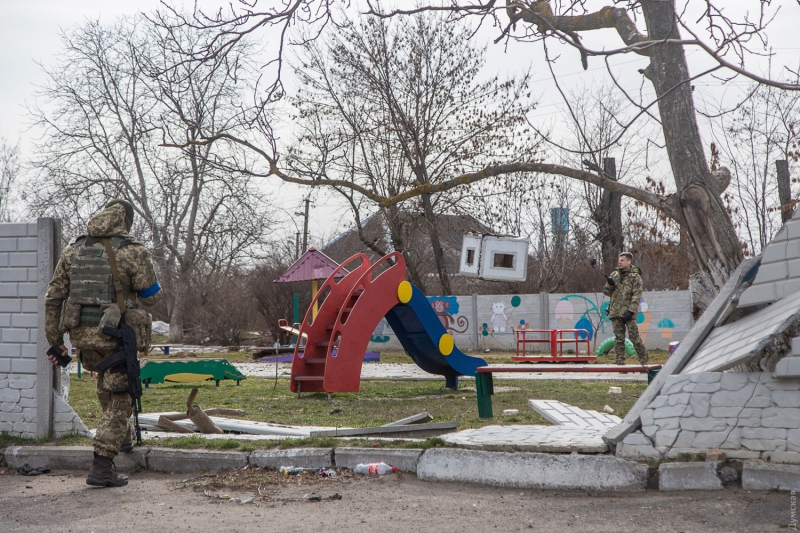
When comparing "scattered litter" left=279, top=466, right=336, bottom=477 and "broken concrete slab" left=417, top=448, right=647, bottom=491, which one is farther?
"scattered litter" left=279, top=466, right=336, bottom=477

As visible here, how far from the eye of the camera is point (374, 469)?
4680 millimetres

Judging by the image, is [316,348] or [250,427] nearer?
[250,427]

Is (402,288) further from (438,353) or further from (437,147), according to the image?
(437,147)

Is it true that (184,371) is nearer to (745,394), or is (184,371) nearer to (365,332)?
(365,332)

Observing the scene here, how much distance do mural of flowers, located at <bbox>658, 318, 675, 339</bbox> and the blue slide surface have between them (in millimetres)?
10931

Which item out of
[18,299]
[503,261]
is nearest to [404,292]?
[18,299]

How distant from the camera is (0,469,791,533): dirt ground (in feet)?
11.3

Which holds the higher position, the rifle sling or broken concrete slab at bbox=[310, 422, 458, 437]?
the rifle sling

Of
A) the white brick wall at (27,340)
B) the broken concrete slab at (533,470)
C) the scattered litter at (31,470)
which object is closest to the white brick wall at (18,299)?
the white brick wall at (27,340)

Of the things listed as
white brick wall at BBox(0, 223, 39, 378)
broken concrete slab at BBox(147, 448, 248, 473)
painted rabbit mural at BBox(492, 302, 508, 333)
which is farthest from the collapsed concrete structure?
painted rabbit mural at BBox(492, 302, 508, 333)

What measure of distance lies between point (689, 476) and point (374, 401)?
16.9ft

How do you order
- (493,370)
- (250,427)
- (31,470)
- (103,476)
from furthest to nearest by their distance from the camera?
(493,370)
(250,427)
(31,470)
(103,476)

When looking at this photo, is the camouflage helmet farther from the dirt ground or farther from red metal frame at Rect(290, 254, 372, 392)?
red metal frame at Rect(290, 254, 372, 392)

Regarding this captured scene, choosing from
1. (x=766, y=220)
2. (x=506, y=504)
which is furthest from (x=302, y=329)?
(x=766, y=220)
